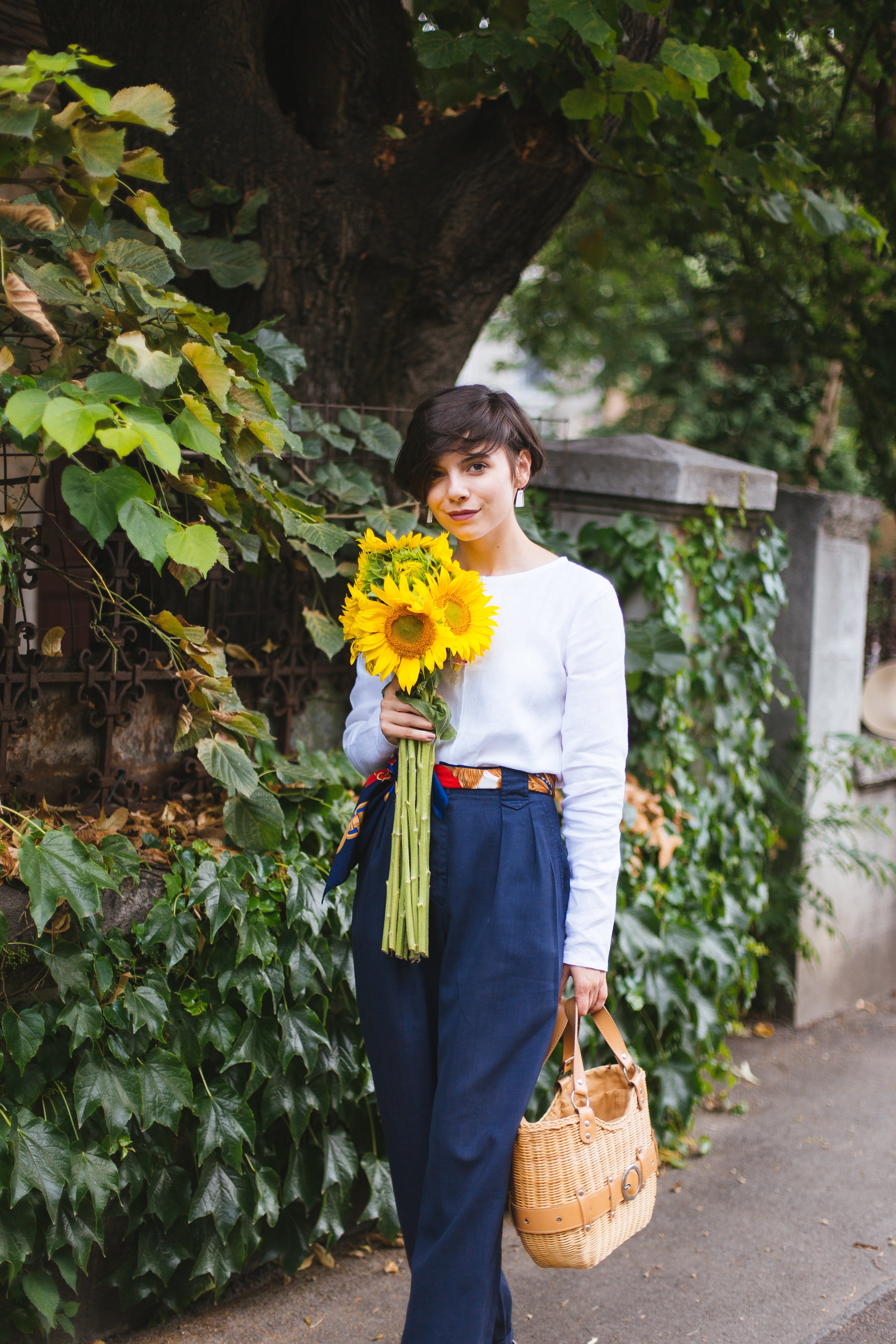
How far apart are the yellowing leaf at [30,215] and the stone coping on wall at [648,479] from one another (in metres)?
2.12

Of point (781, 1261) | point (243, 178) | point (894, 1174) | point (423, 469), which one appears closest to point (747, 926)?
point (894, 1174)

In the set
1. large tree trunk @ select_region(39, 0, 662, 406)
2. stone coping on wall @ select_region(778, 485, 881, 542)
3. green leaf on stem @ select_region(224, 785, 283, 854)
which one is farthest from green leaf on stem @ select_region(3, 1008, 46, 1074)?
stone coping on wall @ select_region(778, 485, 881, 542)

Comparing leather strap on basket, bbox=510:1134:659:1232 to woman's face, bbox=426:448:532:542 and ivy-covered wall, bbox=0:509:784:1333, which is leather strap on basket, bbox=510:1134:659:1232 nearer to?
ivy-covered wall, bbox=0:509:784:1333

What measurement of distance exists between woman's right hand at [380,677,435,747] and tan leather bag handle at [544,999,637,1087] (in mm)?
542

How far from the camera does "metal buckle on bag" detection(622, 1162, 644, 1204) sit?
6.32ft

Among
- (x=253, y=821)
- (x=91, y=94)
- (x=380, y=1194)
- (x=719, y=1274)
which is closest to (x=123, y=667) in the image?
(x=253, y=821)

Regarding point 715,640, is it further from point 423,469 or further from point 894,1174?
point 423,469

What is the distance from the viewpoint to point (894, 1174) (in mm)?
3395

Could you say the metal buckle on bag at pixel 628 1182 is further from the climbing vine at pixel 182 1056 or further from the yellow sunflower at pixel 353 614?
the yellow sunflower at pixel 353 614

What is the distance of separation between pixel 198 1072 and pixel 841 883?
316 cm

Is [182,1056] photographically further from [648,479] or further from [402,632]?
[648,479]

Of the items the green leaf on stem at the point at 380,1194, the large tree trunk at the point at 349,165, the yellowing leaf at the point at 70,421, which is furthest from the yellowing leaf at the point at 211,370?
the green leaf on stem at the point at 380,1194

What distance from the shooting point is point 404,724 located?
1979mm

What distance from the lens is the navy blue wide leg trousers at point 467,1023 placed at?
188cm
